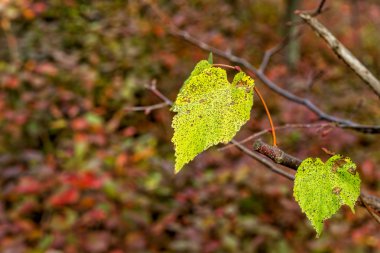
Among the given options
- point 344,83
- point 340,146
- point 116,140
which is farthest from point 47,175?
point 344,83

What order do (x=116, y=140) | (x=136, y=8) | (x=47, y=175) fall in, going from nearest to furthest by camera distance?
(x=47, y=175)
(x=116, y=140)
(x=136, y=8)

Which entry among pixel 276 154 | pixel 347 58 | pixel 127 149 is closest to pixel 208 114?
pixel 276 154

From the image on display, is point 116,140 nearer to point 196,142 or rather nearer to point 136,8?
point 136,8

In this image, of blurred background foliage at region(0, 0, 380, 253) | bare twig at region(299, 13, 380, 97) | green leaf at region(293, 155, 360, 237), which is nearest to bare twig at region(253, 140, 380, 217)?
green leaf at region(293, 155, 360, 237)

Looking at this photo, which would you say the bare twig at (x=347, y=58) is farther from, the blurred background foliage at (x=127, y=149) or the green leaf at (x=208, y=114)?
the blurred background foliage at (x=127, y=149)

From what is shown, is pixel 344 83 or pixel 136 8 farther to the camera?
pixel 344 83

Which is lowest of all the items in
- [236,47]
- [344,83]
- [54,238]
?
[344,83]

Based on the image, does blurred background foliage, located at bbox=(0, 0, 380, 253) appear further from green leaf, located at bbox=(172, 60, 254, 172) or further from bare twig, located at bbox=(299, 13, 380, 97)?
green leaf, located at bbox=(172, 60, 254, 172)
